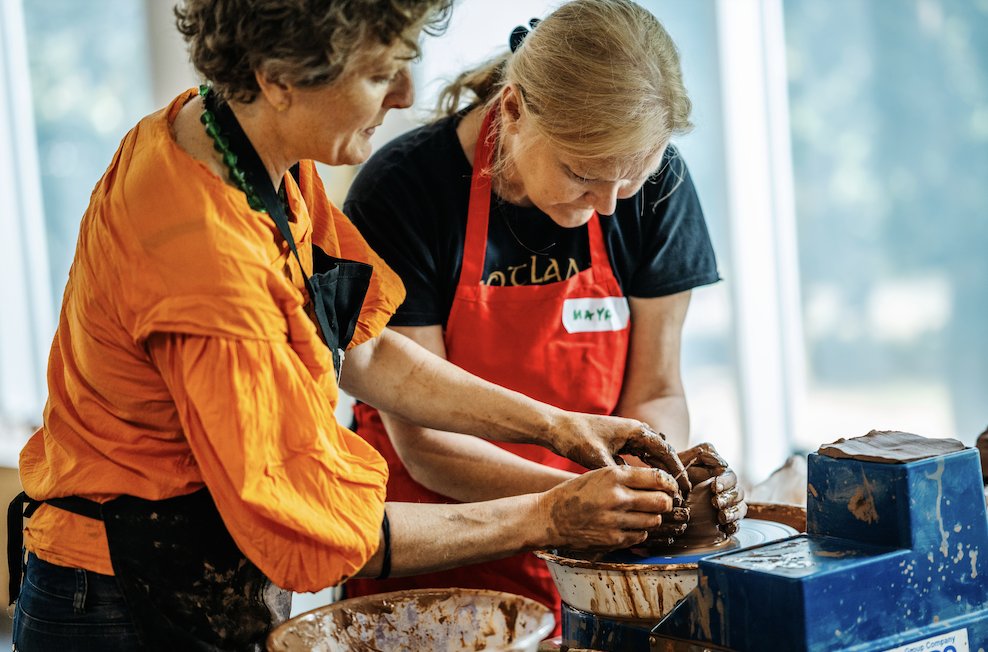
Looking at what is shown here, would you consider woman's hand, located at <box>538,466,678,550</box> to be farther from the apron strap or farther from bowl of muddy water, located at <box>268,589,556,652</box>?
the apron strap

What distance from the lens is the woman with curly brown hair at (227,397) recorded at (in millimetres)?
1412

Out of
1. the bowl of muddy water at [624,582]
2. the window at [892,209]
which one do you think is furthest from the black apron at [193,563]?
the window at [892,209]

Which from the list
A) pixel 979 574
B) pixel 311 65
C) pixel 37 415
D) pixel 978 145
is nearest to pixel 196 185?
pixel 311 65

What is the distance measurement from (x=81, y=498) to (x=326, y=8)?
85cm

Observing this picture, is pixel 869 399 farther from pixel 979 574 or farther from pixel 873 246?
pixel 979 574

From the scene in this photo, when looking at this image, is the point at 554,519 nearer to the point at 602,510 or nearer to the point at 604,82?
the point at 602,510

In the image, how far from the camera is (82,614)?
158cm

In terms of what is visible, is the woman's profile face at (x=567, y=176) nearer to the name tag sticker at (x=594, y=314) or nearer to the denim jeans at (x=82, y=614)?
the name tag sticker at (x=594, y=314)

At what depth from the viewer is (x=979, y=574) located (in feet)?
5.21

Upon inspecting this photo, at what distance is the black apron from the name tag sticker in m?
0.86

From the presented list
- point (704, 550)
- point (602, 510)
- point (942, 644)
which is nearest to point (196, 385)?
point (602, 510)

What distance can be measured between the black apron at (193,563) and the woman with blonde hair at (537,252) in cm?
65

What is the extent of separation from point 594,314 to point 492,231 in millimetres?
324

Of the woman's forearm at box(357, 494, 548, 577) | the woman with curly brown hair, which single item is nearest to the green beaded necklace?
the woman with curly brown hair
